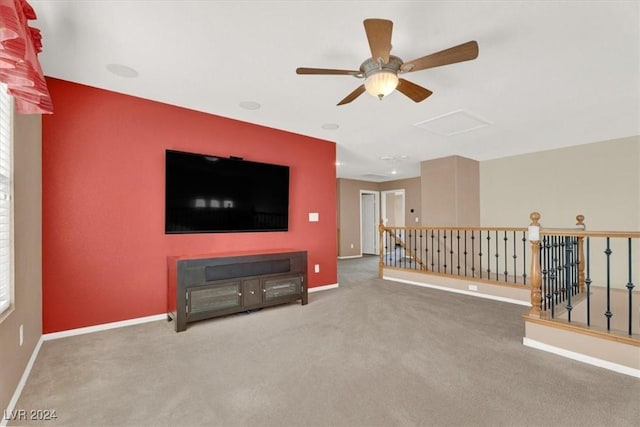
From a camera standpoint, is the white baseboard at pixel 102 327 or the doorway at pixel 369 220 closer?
the white baseboard at pixel 102 327

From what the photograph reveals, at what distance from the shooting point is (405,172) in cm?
816

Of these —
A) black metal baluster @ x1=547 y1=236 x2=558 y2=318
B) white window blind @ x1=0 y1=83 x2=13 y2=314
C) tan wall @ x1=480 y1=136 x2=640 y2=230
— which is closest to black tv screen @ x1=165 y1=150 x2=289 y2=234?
white window blind @ x1=0 y1=83 x2=13 y2=314

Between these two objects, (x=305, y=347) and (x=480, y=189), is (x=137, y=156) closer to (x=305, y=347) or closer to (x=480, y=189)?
(x=305, y=347)

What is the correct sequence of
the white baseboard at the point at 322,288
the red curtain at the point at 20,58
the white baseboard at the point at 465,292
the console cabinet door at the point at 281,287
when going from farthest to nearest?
the white baseboard at the point at 322,288 → the white baseboard at the point at 465,292 → the console cabinet door at the point at 281,287 → the red curtain at the point at 20,58

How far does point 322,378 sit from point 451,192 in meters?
5.18

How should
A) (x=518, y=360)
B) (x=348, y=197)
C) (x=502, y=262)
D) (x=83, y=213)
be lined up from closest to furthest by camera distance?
(x=518, y=360)
(x=83, y=213)
(x=502, y=262)
(x=348, y=197)

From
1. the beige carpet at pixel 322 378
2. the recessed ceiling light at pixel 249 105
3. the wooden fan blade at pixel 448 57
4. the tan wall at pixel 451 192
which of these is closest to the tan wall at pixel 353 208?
the tan wall at pixel 451 192

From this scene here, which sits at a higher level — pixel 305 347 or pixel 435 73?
pixel 435 73

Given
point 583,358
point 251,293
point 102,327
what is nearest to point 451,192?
point 583,358

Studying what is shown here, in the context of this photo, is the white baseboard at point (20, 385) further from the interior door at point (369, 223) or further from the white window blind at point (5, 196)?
the interior door at point (369, 223)

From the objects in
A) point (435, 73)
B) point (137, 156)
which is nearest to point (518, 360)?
point (435, 73)

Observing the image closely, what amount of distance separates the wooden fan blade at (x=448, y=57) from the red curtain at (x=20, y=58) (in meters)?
2.20

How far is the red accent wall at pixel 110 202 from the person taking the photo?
278 cm

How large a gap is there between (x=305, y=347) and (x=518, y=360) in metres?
1.77
